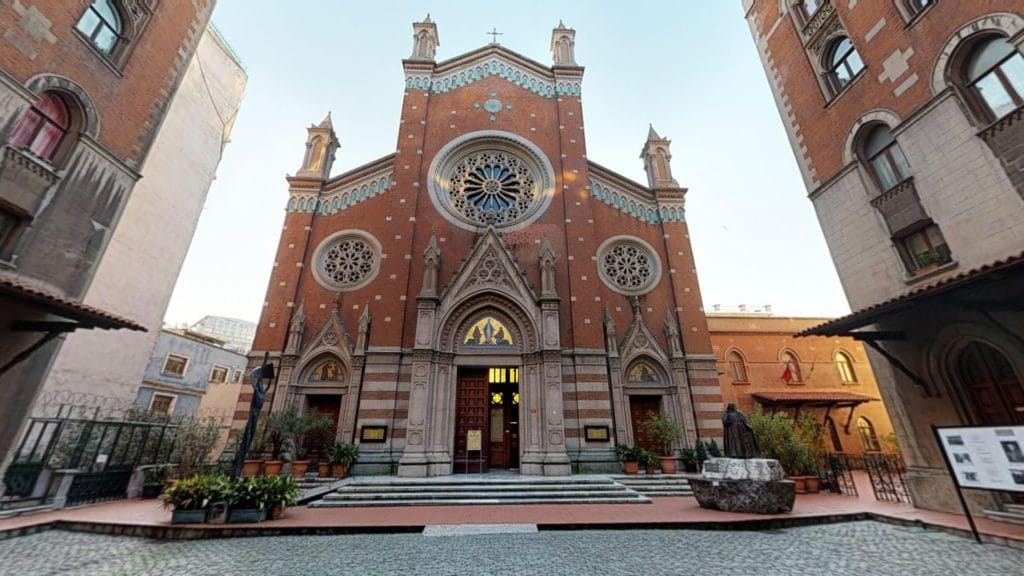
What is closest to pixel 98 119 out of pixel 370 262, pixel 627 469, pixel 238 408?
pixel 370 262

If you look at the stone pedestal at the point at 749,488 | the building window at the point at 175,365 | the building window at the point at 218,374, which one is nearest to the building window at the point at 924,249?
the stone pedestal at the point at 749,488

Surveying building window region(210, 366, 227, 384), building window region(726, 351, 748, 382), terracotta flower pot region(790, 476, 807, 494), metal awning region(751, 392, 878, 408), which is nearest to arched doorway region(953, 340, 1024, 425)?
terracotta flower pot region(790, 476, 807, 494)

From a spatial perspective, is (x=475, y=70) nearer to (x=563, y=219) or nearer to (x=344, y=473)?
(x=563, y=219)

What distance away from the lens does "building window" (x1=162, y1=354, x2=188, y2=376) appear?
2327 centimetres

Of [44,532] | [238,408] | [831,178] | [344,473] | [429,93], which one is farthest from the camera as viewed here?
[429,93]

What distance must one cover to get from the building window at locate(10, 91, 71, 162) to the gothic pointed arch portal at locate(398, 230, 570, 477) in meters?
11.5

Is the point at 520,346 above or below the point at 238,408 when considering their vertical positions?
above

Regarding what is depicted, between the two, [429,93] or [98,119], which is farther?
[429,93]

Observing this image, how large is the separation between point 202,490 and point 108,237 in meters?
8.67

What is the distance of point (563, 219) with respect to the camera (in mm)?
19656

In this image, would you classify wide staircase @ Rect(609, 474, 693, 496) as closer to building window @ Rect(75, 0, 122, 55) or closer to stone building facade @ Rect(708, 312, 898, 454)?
stone building facade @ Rect(708, 312, 898, 454)

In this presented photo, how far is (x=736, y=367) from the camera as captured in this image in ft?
78.9

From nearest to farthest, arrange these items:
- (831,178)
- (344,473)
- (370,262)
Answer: (831,178) → (344,473) → (370,262)

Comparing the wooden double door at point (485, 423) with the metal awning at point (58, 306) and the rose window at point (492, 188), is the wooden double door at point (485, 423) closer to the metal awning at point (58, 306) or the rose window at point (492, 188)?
the rose window at point (492, 188)
